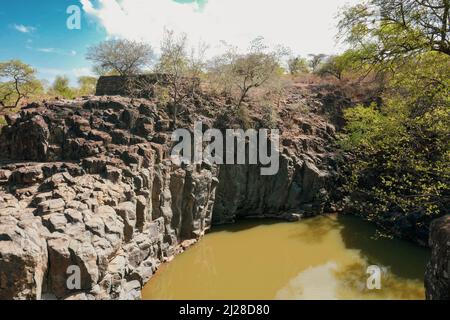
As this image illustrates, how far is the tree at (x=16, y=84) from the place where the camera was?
24.7m

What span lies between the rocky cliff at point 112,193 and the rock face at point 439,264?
8.25m

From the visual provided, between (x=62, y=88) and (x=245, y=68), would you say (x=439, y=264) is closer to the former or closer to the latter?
(x=245, y=68)

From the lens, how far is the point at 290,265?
12812mm

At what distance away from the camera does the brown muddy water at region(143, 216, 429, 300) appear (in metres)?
10.8

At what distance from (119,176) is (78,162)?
6.16 feet

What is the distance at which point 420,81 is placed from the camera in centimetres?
775

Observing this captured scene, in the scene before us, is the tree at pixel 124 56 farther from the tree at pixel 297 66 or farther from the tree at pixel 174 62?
the tree at pixel 297 66

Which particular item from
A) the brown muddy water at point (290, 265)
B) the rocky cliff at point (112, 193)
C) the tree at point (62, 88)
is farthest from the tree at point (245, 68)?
the tree at point (62, 88)

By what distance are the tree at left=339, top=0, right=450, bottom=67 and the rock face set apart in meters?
4.12

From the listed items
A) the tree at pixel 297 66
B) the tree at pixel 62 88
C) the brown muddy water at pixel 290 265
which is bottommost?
the brown muddy water at pixel 290 265

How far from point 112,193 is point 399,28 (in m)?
9.93

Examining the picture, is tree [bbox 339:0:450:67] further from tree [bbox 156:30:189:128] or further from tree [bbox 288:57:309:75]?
tree [bbox 288:57:309:75]

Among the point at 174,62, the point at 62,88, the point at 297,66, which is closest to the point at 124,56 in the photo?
the point at 174,62

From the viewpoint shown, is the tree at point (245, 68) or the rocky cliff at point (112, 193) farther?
the tree at point (245, 68)
